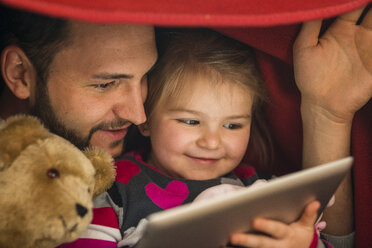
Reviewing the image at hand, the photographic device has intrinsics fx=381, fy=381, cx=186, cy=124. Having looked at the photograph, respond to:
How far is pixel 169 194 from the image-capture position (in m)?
1.08

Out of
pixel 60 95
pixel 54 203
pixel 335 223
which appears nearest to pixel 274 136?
pixel 335 223

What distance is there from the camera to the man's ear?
1.01m

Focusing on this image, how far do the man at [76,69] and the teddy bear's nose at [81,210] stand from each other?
0.40m

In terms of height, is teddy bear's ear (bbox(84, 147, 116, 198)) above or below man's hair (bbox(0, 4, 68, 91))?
below

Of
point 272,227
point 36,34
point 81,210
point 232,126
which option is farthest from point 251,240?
point 36,34

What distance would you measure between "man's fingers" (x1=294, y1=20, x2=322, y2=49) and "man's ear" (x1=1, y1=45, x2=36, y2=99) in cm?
71

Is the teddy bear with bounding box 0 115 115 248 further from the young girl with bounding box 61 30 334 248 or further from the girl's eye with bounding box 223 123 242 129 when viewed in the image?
the girl's eye with bounding box 223 123 242 129

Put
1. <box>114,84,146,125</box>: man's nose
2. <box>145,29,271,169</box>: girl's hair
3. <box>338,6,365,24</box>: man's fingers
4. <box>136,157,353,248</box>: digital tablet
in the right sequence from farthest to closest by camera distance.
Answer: <box>145,29,271,169</box>: girl's hair
<box>114,84,146,125</box>: man's nose
<box>338,6,365,24</box>: man's fingers
<box>136,157,353,248</box>: digital tablet

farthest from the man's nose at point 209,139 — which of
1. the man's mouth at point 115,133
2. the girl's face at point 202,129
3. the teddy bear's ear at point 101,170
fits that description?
the teddy bear's ear at point 101,170

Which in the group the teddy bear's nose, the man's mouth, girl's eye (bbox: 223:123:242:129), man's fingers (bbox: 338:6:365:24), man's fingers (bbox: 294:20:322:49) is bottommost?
girl's eye (bbox: 223:123:242:129)

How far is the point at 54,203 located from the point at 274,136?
2.99ft

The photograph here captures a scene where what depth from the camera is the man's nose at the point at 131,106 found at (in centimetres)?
104

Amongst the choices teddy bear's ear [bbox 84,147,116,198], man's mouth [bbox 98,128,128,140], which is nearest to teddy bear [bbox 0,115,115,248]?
teddy bear's ear [bbox 84,147,116,198]

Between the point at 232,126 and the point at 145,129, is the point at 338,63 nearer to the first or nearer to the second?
the point at 232,126
